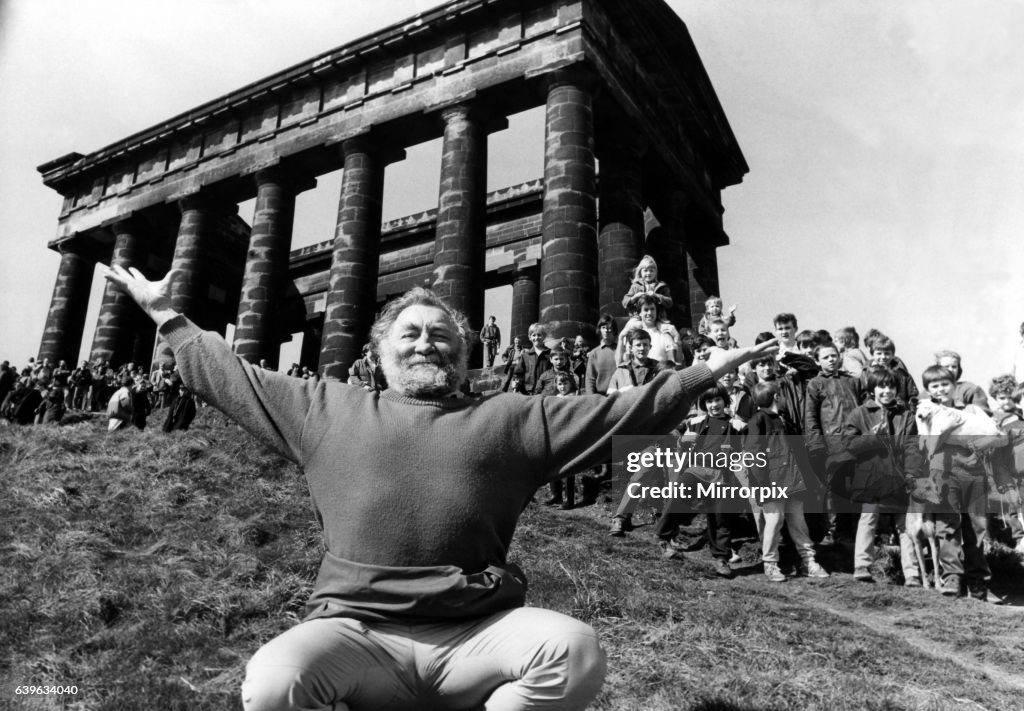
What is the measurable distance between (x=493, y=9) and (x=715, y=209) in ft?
31.5

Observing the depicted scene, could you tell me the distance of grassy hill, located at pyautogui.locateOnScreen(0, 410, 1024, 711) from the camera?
13.3ft

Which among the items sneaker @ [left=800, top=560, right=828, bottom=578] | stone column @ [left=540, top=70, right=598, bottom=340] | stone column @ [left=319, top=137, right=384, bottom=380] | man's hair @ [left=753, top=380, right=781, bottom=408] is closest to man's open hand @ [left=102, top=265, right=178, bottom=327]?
man's hair @ [left=753, top=380, right=781, bottom=408]

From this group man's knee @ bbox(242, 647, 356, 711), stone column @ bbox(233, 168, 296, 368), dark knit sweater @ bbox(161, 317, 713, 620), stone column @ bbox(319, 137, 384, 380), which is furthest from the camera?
stone column @ bbox(233, 168, 296, 368)

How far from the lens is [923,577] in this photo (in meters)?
6.29

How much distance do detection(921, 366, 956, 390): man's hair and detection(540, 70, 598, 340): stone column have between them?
29.0 ft

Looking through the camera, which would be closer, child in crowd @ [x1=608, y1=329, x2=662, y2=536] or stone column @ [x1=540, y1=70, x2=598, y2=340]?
child in crowd @ [x1=608, y1=329, x2=662, y2=536]

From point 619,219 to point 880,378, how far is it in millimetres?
12129

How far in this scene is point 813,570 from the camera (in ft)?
21.3

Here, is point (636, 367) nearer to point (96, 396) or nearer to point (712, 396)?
point (712, 396)

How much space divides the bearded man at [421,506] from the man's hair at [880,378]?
4698 mm

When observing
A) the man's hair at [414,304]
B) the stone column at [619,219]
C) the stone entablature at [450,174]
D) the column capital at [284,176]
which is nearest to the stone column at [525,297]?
the stone entablature at [450,174]

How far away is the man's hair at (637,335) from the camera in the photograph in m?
8.20

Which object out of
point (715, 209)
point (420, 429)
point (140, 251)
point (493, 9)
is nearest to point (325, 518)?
point (420, 429)

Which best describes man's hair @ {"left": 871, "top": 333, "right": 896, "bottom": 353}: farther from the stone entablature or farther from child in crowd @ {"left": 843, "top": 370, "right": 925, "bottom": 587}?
the stone entablature
